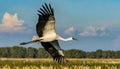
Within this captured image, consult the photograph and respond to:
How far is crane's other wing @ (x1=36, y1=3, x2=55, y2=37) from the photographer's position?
18817mm

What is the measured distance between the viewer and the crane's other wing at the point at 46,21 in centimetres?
1882

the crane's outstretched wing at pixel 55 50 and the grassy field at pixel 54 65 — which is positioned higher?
the crane's outstretched wing at pixel 55 50

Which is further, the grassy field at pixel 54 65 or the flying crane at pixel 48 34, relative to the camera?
the flying crane at pixel 48 34

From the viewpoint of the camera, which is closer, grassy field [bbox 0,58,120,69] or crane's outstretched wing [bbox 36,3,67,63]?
grassy field [bbox 0,58,120,69]

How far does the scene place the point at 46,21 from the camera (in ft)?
63.2

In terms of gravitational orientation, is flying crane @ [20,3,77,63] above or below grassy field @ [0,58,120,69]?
above

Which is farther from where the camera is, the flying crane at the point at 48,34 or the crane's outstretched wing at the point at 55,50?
the crane's outstretched wing at the point at 55,50

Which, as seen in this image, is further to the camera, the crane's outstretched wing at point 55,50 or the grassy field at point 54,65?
the crane's outstretched wing at point 55,50

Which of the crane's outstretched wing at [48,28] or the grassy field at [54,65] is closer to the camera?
the grassy field at [54,65]

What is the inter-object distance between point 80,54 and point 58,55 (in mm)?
77949


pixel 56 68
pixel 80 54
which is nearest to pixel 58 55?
pixel 56 68

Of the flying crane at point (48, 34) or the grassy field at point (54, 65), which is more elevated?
the flying crane at point (48, 34)

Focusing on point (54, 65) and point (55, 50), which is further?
point (55, 50)

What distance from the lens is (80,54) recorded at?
9869 centimetres
